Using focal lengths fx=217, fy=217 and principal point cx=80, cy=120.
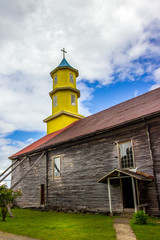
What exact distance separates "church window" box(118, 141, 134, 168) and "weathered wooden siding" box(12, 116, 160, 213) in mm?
304

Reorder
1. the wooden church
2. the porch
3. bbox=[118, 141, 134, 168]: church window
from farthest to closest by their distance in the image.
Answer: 1. bbox=[118, 141, 134, 168]: church window
2. the wooden church
3. the porch

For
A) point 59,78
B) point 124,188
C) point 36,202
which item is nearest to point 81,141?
point 124,188

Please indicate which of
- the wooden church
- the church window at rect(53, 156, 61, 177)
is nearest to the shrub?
the wooden church

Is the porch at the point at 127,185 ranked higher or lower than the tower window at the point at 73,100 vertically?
lower

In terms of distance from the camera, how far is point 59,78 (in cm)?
2794

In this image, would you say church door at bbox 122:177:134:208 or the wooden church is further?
church door at bbox 122:177:134:208

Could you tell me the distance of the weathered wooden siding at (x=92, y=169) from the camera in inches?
488

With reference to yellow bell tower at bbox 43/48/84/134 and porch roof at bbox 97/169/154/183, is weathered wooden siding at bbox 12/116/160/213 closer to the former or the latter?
porch roof at bbox 97/169/154/183

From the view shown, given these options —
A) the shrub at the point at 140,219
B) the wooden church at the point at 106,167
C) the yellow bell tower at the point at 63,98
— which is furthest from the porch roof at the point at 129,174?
the yellow bell tower at the point at 63,98

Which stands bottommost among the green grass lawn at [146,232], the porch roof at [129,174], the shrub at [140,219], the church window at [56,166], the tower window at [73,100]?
the green grass lawn at [146,232]

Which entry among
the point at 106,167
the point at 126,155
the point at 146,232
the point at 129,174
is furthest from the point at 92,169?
the point at 146,232

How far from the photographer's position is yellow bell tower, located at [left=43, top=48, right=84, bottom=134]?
26.0 m

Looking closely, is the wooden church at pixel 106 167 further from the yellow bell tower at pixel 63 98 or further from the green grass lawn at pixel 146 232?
the yellow bell tower at pixel 63 98

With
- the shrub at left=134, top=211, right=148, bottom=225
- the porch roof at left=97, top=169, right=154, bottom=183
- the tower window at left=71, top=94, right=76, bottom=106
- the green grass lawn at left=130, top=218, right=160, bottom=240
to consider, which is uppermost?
the tower window at left=71, top=94, right=76, bottom=106
